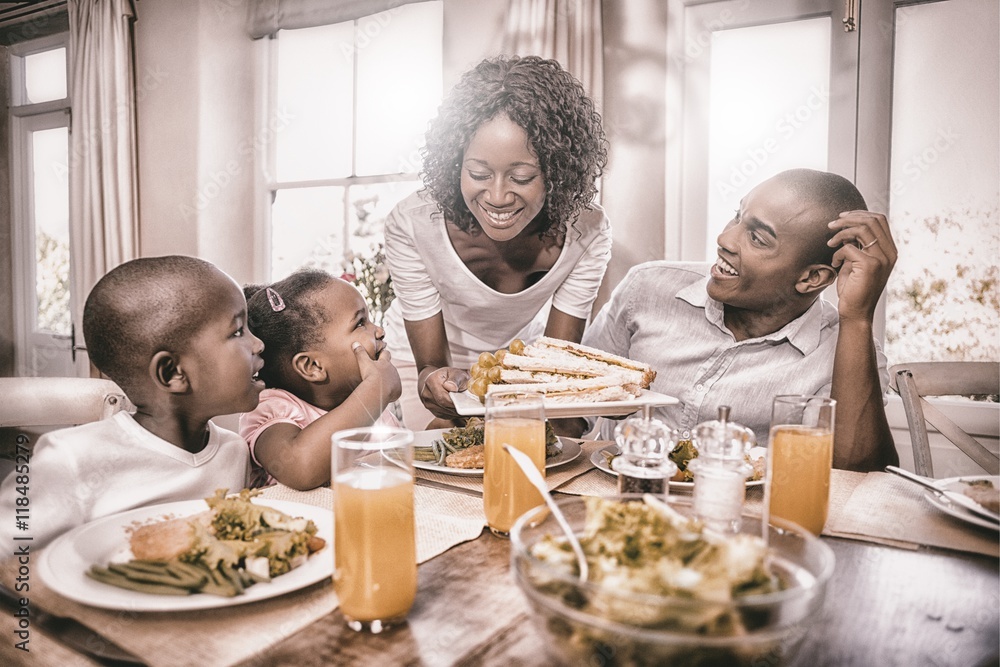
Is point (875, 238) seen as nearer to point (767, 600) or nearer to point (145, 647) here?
point (767, 600)

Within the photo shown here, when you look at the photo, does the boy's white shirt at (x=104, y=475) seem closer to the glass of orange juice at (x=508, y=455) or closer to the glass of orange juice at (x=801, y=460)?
the glass of orange juice at (x=508, y=455)

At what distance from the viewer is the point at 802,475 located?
3.08ft

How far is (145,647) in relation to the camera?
62 cm

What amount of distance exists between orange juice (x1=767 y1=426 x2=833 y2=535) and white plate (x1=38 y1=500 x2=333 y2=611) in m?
0.60

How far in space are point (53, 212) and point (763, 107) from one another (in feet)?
5.90

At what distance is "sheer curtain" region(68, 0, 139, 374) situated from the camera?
1730mm

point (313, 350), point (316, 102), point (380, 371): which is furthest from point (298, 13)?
point (380, 371)

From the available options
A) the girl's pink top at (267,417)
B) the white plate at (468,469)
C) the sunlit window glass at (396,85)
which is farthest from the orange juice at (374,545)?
the sunlit window glass at (396,85)

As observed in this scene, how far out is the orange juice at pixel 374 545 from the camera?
67 centimetres

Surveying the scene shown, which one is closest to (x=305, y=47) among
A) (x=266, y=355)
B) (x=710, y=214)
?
(x=266, y=355)

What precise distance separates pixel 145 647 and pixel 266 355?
948 mm

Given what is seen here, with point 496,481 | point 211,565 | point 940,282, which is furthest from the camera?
point 940,282

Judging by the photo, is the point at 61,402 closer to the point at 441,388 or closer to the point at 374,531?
the point at 441,388

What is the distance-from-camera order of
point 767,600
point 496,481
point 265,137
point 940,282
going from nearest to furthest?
point 767,600, point 496,481, point 940,282, point 265,137
